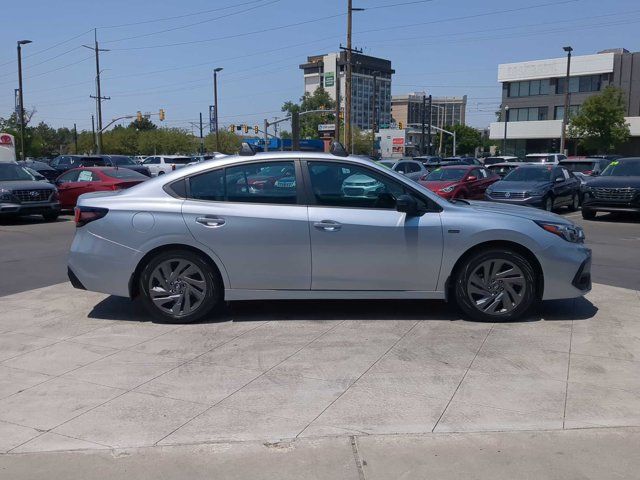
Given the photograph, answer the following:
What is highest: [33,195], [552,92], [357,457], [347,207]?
[552,92]

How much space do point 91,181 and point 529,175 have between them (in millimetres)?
12502

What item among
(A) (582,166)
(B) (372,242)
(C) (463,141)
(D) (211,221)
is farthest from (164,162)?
(C) (463,141)

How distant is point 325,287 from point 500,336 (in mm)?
1689

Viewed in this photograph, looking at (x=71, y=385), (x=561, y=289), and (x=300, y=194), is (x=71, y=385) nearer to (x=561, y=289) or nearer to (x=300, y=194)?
(x=300, y=194)

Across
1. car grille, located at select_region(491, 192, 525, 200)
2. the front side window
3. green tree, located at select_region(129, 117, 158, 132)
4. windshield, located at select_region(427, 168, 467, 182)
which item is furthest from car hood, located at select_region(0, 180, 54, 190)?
green tree, located at select_region(129, 117, 158, 132)

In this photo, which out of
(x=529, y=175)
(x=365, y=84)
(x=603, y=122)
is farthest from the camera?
(x=365, y=84)

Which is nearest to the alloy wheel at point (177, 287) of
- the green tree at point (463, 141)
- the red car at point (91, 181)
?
the red car at point (91, 181)

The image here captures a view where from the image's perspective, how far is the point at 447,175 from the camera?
19.7m

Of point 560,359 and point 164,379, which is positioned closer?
point 164,379

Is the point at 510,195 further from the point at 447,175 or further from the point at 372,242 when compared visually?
the point at 372,242

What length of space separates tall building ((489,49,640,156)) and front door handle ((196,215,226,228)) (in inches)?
2380

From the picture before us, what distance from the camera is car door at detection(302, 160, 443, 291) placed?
595 centimetres

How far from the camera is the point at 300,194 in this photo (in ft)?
20.0

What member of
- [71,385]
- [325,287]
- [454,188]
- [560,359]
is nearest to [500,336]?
[560,359]
